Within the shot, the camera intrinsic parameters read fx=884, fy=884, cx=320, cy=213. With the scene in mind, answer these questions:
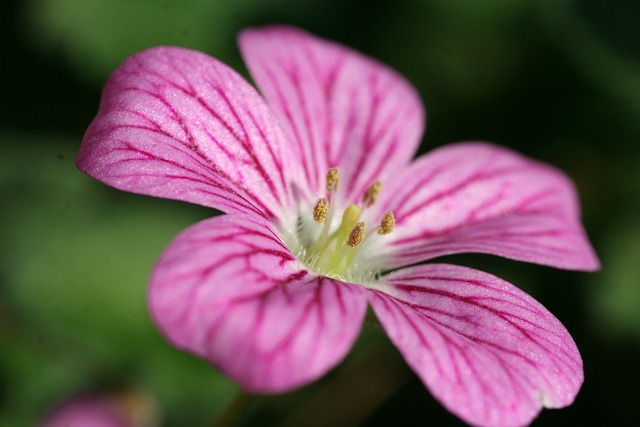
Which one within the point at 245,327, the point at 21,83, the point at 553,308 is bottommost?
the point at 553,308

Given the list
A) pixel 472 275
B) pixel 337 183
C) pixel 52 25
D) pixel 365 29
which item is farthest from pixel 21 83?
pixel 472 275

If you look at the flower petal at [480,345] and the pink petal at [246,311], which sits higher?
the pink petal at [246,311]

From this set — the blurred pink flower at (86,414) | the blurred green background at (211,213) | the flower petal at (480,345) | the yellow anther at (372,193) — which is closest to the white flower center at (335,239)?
the yellow anther at (372,193)

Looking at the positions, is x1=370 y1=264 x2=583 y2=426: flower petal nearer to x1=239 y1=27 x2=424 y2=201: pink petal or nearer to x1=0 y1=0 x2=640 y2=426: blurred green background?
x1=239 y1=27 x2=424 y2=201: pink petal

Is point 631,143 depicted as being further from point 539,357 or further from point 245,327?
point 245,327

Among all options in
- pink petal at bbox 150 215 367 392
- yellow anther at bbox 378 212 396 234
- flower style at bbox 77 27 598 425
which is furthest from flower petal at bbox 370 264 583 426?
yellow anther at bbox 378 212 396 234

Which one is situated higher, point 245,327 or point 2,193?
point 245,327

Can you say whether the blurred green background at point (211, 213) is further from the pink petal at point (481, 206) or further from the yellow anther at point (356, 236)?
the yellow anther at point (356, 236)
